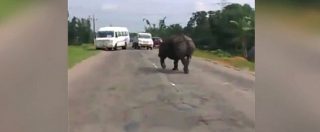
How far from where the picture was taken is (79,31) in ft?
7.72

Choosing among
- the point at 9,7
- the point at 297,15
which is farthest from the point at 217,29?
the point at 9,7

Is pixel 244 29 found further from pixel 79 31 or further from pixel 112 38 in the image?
pixel 79 31

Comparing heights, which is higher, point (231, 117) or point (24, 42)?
point (24, 42)

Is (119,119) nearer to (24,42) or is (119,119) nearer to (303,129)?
(24,42)

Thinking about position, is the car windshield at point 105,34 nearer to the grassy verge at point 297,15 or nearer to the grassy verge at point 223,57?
the grassy verge at point 223,57

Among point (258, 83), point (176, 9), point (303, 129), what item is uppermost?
point (176, 9)

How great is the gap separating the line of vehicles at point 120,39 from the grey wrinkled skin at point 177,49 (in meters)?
0.04

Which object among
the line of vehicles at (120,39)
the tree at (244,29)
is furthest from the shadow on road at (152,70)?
the tree at (244,29)

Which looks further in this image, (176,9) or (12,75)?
(176,9)

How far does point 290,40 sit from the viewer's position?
2201mm

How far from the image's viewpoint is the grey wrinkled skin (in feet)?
7.81

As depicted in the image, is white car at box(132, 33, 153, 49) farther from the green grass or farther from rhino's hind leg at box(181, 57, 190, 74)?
the green grass

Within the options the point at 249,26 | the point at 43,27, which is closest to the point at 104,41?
the point at 43,27

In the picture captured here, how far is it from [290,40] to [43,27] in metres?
1.10
